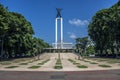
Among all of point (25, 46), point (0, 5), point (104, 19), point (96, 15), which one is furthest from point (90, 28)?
point (0, 5)

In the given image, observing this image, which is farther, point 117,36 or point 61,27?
point 61,27

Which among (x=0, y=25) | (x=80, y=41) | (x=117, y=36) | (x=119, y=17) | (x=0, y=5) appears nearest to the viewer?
(x=0, y=25)

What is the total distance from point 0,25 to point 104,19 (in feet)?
124

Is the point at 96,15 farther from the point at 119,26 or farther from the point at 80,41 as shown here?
the point at 80,41

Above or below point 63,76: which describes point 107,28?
above

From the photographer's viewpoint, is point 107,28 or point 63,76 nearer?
point 63,76

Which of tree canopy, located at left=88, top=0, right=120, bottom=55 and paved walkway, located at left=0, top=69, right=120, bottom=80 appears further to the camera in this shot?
tree canopy, located at left=88, top=0, right=120, bottom=55

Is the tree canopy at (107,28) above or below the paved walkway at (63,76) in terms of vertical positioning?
above

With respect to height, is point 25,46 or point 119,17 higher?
point 119,17

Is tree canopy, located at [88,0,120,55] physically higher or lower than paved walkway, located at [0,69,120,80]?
higher

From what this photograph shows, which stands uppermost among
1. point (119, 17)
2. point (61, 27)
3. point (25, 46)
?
point (61, 27)

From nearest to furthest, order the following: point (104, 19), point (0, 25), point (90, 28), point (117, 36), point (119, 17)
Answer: point (0, 25) < point (119, 17) < point (117, 36) < point (104, 19) < point (90, 28)

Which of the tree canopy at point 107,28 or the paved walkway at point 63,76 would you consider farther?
the tree canopy at point 107,28

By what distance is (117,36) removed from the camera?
76188 mm
